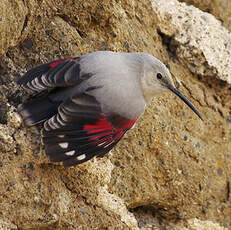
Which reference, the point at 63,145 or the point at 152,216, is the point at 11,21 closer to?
the point at 63,145

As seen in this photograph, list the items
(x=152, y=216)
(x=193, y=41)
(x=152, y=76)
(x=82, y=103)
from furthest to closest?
(x=193, y=41) → (x=152, y=216) → (x=152, y=76) → (x=82, y=103)

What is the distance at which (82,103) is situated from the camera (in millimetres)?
2578

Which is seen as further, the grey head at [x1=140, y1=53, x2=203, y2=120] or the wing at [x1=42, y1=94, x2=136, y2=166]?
the grey head at [x1=140, y1=53, x2=203, y2=120]

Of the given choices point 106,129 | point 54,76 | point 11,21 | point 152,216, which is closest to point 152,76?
point 106,129

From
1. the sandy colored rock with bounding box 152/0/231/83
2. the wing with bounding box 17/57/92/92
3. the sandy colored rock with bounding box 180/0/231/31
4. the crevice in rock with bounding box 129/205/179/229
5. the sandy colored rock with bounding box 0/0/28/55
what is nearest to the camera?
the sandy colored rock with bounding box 0/0/28/55

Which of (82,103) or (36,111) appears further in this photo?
(36,111)

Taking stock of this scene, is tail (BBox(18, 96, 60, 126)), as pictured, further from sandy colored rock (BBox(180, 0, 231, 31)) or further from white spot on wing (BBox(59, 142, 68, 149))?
sandy colored rock (BBox(180, 0, 231, 31))

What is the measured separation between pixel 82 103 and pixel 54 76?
0.75 feet

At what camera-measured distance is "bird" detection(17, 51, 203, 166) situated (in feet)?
8.48

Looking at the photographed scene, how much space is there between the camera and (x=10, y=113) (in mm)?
2725

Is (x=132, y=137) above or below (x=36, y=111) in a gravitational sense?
below

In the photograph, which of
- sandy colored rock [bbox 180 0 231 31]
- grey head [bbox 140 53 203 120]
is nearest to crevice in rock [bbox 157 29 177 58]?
sandy colored rock [bbox 180 0 231 31]

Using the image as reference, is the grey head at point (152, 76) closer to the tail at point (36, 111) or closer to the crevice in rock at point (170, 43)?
the tail at point (36, 111)

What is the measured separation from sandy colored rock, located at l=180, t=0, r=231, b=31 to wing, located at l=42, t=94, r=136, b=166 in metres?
1.65
